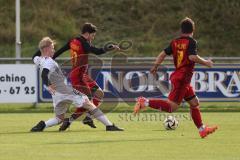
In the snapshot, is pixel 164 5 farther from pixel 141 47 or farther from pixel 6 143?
pixel 6 143

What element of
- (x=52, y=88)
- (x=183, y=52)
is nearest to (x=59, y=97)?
(x=52, y=88)

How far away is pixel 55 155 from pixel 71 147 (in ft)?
4.05

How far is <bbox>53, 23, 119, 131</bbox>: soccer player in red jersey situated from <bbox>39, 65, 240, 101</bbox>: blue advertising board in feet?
21.8

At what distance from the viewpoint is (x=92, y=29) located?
16.3 m

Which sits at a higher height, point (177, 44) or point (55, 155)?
point (177, 44)

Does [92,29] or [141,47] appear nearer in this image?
[92,29]

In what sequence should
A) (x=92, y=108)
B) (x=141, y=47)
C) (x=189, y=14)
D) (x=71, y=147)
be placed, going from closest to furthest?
(x=71, y=147) < (x=92, y=108) < (x=141, y=47) < (x=189, y=14)

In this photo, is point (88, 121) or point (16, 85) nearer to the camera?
Result: point (88, 121)

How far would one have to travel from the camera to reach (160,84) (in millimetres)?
24219

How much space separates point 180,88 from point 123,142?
6.01 feet

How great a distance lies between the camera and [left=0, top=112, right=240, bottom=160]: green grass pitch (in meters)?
11.1

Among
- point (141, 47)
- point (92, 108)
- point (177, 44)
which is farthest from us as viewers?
point (141, 47)

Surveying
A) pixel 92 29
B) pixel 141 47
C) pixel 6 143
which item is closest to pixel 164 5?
pixel 141 47

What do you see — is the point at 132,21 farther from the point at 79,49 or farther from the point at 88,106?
the point at 88,106
